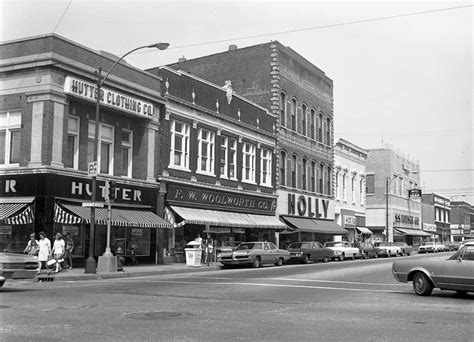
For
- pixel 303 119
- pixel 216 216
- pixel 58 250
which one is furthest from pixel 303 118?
pixel 58 250

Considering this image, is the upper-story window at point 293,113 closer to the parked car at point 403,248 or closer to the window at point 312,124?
the window at point 312,124

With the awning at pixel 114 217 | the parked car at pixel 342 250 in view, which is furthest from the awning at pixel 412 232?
the awning at pixel 114 217

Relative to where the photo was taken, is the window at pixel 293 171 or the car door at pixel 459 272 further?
the window at pixel 293 171

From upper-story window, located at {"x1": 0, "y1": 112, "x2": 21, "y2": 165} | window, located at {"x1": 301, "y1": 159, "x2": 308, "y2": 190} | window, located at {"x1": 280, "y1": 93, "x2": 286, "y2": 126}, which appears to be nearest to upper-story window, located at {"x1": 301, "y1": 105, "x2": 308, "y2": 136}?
window, located at {"x1": 301, "y1": 159, "x2": 308, "y2": 190}

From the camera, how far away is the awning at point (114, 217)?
942 inches

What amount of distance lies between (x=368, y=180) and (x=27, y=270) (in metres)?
63.4

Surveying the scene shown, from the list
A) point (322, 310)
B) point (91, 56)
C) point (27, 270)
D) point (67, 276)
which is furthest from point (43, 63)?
point (322, 310)

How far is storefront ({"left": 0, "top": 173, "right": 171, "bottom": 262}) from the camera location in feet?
77.7

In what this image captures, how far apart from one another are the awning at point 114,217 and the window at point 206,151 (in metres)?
6.23

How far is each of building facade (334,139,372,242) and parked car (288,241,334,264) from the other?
18.4 metres

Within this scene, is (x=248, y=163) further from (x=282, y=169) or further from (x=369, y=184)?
(x=369, y=184)

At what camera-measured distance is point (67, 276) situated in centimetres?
2042

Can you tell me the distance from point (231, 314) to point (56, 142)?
52.4 feet

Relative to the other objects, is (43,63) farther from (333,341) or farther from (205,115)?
(333,341)
